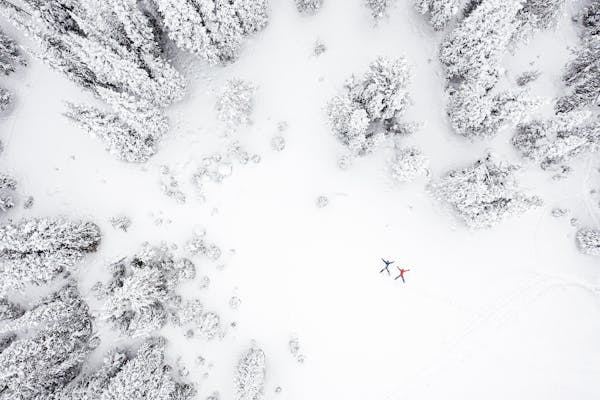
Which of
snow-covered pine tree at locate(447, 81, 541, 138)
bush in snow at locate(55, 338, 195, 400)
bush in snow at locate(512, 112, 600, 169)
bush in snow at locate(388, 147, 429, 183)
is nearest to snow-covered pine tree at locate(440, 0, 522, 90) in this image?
snow-covered pine tree at locate(447, 81, 541, 138)

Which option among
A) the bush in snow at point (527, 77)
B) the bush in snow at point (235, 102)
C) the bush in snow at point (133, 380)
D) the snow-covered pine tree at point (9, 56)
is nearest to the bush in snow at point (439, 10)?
the bush in snow at point (527, 77)

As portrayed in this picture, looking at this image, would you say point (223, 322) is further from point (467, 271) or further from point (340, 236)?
point (467, 271)

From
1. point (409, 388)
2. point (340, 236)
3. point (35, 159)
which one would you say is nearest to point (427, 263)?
point (340, 236)

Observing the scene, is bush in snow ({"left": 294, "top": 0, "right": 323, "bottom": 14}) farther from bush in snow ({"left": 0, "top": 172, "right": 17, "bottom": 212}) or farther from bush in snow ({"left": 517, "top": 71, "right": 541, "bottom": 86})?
bush in snow ({"left": 0, "top": 172, "right": 17, "bottom": 212})

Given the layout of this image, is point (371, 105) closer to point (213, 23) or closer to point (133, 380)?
point (213, 23)

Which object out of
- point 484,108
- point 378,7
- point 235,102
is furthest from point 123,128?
point 484,108
